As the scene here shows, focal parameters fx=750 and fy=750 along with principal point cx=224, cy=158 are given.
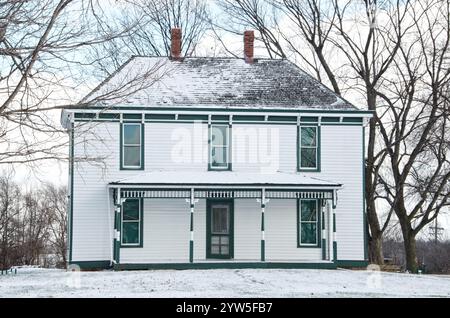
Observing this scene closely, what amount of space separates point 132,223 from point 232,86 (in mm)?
6308

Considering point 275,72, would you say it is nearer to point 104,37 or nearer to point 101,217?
point 101,217

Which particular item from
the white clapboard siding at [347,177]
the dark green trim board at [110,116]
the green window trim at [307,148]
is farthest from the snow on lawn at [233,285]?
the dark green trim board at [110,116]

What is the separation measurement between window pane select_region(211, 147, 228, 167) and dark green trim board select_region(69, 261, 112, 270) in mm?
5022

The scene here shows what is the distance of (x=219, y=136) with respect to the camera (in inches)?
1030

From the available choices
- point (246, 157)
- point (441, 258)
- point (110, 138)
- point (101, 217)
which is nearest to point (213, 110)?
point (246, 157)

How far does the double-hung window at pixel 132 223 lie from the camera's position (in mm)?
25203

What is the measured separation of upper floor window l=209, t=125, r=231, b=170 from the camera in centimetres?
2612

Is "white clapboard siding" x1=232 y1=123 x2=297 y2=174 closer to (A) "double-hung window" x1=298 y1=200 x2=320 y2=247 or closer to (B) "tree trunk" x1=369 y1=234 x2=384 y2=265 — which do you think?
(A) "double-hung window" x1=298 y1=200 x2=320 y2=247

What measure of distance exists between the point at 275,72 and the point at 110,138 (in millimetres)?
7260

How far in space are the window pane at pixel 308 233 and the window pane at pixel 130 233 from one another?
18.6 feet

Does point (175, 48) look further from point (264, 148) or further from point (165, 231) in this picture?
point (165, 231)

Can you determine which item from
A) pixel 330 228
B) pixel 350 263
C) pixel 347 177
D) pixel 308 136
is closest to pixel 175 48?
pixel 308 136

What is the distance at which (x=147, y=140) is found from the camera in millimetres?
25656

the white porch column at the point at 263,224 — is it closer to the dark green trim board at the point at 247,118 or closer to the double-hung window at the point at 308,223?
the double-hung window at the point at 308,223
